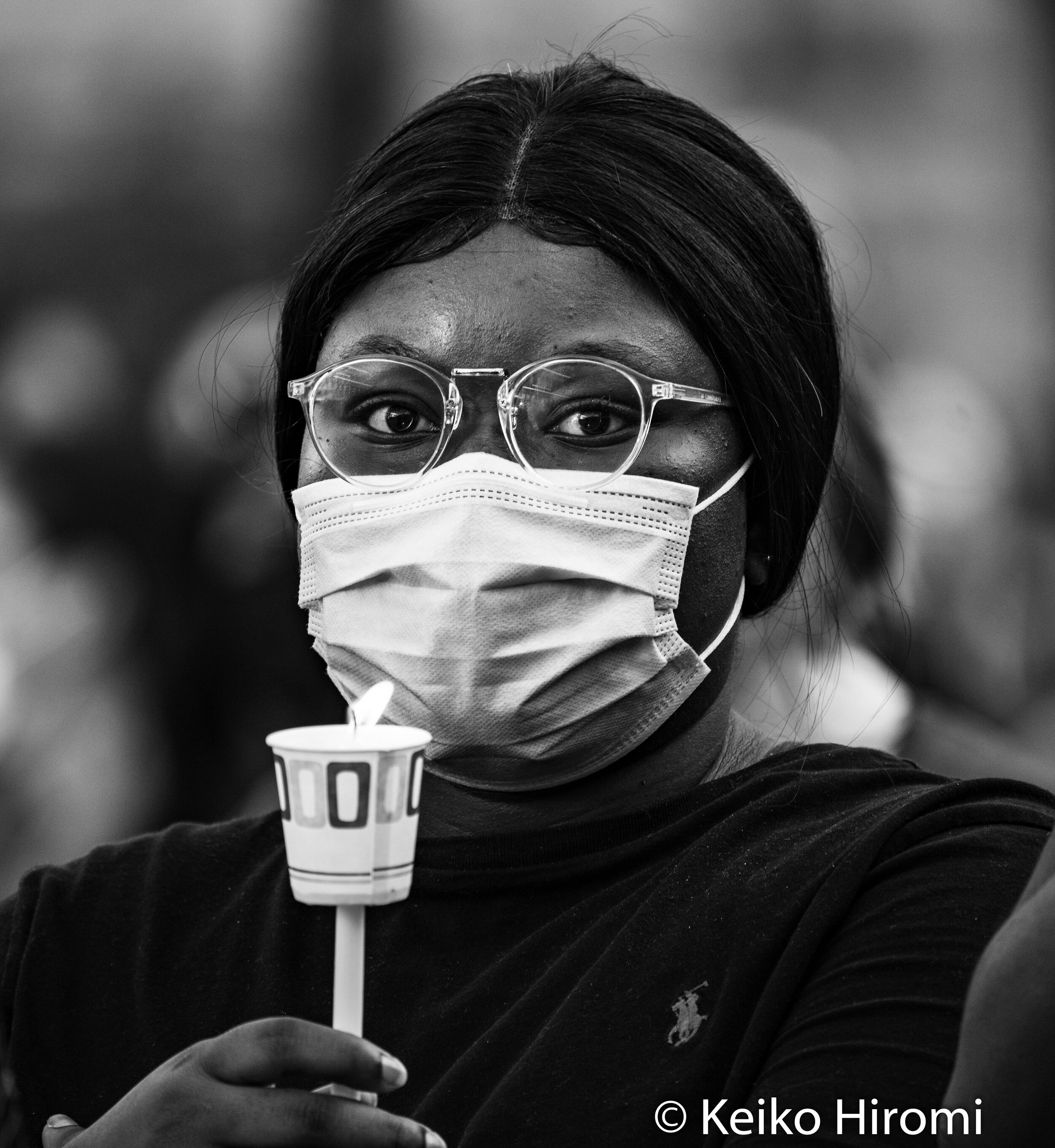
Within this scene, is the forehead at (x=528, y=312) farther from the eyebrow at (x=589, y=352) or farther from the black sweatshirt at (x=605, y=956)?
the black sweatshirt at (x=605, y=956)

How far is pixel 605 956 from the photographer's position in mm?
2049

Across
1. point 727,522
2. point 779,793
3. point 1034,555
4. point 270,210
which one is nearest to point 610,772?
point 779,793

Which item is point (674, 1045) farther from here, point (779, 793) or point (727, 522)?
point (727, 522)

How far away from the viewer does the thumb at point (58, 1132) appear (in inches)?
82.7

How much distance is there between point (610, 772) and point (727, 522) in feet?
1.34

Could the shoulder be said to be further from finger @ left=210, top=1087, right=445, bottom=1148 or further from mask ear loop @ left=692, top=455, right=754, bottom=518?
finger @ left=210, top=1087, right=445, bottom=1148

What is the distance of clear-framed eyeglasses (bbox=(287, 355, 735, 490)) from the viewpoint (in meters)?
2.29

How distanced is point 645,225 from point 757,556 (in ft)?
1.81

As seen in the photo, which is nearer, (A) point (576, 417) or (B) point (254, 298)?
(A) point (576, 417)

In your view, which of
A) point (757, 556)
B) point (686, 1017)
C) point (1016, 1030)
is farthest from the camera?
point (757, 556)

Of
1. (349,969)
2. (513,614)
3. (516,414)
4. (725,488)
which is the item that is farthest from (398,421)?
(349,969)

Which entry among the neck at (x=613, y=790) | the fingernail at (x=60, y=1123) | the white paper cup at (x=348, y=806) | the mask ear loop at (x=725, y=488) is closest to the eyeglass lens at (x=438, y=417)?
the mask ear loop at (x=725, y=488)

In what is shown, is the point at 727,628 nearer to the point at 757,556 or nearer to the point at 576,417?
the point at 757,556

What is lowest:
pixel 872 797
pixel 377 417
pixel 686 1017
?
pixel 686 1017
